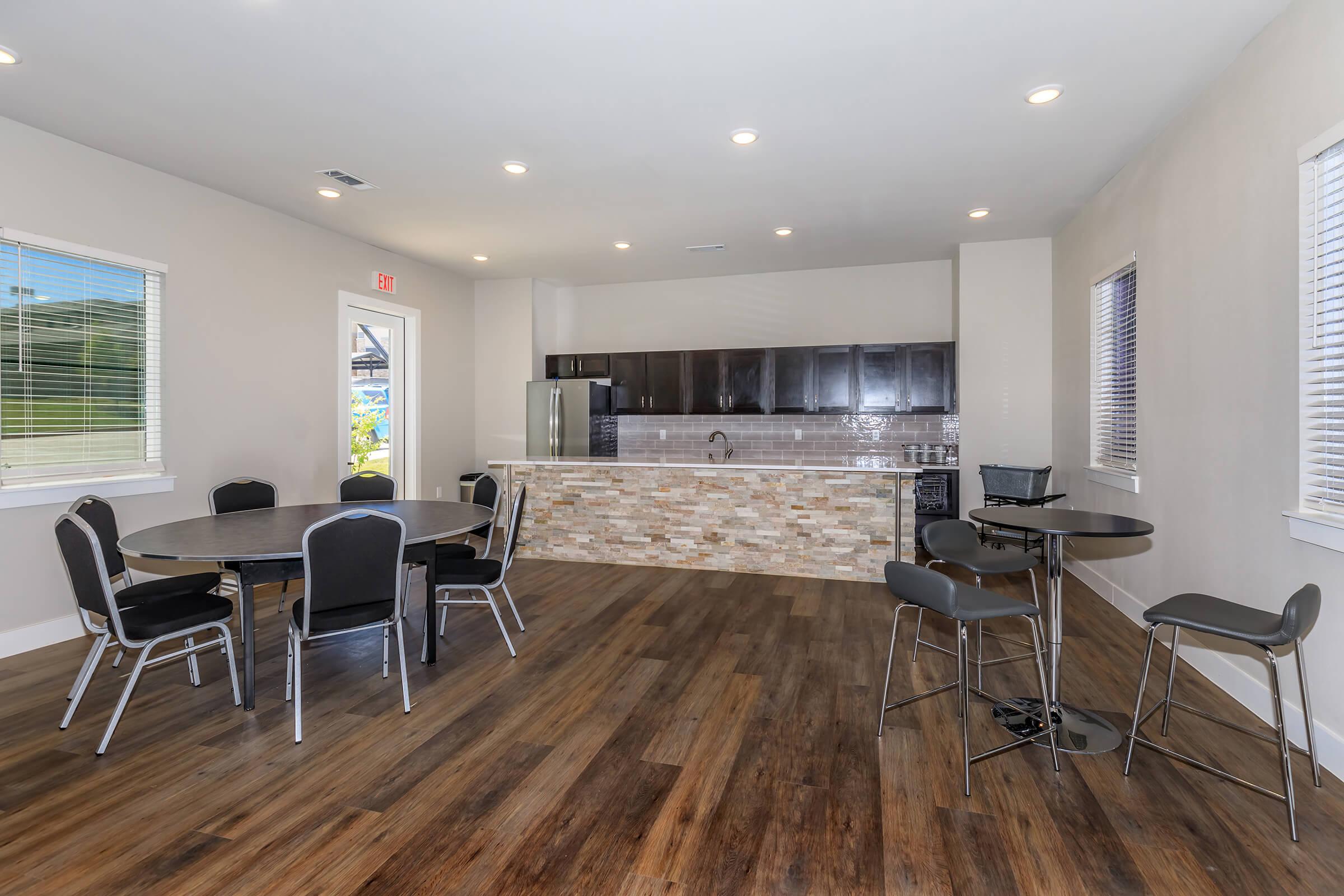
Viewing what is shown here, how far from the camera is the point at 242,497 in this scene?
4.27 meters

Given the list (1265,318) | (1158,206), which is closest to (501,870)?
(1265,318)

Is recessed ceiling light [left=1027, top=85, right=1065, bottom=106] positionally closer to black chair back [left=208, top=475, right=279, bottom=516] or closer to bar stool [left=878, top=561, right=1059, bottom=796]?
bar stool [left=878, top=561, right=1059, bottom=796]

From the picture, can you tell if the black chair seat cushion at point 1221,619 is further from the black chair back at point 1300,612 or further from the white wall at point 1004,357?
the white wall at point 1004,357

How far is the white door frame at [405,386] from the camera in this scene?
5836 millimetres

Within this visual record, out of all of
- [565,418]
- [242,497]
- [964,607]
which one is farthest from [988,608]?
[565,418]

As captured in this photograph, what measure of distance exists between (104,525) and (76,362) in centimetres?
135

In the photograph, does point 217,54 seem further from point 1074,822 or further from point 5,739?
point 1074,822

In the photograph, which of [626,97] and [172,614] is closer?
[172,614]

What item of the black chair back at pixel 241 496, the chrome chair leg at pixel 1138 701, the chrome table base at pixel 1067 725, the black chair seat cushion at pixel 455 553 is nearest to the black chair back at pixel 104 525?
the black chair back at pixel 241 496

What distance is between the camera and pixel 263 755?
2.54 metres

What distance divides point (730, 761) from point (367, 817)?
1.26 m

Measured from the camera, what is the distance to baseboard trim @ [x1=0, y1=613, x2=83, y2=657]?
11.9 feet

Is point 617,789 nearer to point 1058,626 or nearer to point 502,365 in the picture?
point 1058,626

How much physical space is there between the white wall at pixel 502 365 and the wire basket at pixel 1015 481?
15.9ft
